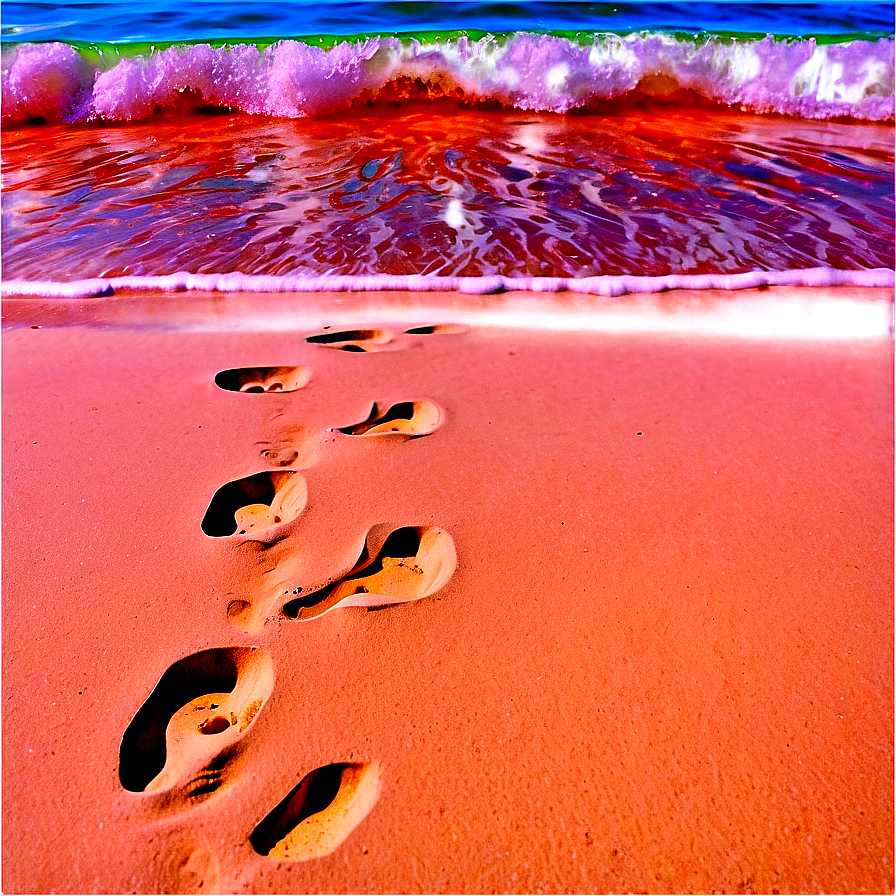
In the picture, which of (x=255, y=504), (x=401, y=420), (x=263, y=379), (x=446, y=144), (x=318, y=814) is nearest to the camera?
(x=318, y=814)

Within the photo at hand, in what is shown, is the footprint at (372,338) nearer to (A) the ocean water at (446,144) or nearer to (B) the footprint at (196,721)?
(A) the ocean water at (446,144)

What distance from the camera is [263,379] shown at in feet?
8.29

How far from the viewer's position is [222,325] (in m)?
3.04

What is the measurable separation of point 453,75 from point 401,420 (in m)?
6.70

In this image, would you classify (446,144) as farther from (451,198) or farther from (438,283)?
(438,283)

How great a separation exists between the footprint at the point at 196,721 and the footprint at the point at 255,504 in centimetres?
38

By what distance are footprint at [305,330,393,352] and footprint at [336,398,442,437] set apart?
0.51 metres

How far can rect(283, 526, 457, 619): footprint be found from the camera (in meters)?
1.58

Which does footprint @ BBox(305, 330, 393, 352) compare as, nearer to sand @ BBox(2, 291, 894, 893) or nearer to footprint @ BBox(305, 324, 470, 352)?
footprint @ BBox(305, 324, 470, 352)

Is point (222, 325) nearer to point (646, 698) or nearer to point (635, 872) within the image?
point (646, 698)

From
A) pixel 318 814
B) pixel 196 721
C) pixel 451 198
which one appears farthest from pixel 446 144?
pixel 318 814

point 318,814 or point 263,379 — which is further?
point 263,379

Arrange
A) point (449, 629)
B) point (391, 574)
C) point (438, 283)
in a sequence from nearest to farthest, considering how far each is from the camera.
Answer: point (449, 629), point (391, 574), point (438, 283)

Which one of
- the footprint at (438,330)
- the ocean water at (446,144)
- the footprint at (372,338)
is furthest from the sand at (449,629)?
the ocean water at (446,144)
